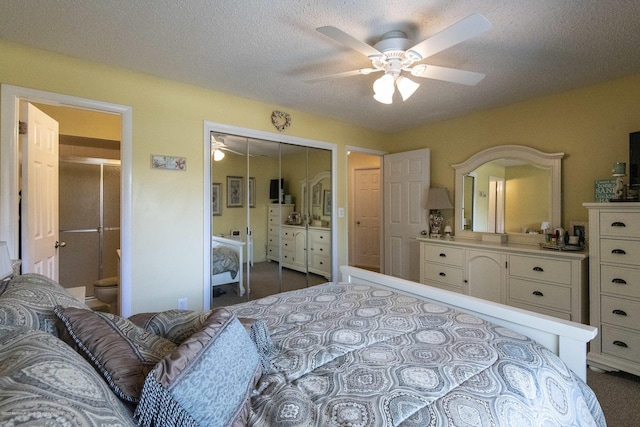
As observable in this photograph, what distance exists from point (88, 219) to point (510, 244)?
5.20 m

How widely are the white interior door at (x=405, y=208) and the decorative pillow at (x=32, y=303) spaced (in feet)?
12.2

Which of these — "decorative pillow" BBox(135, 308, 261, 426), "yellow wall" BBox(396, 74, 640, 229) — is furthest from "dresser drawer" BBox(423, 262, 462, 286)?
"decorative pillow" BBox(135, 308, 261, 426)

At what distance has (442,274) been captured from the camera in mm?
3539

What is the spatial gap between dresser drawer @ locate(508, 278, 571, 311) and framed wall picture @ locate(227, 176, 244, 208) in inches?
113

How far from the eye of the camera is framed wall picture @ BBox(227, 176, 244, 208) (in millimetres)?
3191

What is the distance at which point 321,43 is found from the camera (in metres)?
2.08

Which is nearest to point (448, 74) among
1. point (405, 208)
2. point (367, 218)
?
point (405, 208)

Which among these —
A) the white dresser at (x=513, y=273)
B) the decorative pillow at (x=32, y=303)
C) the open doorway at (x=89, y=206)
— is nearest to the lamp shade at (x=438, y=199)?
the white dresser at (x=513, y=273)

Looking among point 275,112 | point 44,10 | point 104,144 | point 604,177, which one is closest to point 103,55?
point 44,10

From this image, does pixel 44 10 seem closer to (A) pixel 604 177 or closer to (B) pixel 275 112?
(B) pixel 275 112

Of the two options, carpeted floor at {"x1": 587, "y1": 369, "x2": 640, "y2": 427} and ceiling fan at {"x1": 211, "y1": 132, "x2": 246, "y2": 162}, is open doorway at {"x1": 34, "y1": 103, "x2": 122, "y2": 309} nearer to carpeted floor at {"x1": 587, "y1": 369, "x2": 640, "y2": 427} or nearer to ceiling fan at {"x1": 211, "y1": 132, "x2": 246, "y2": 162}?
ceiling fan at {"x1": 211, "y1": 132, "x2": 246, "y2": 162}

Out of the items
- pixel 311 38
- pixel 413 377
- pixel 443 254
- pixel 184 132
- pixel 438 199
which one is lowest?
pixel 413 377

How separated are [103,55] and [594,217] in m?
4.02

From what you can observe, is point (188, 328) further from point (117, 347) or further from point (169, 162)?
point (169, 162)
